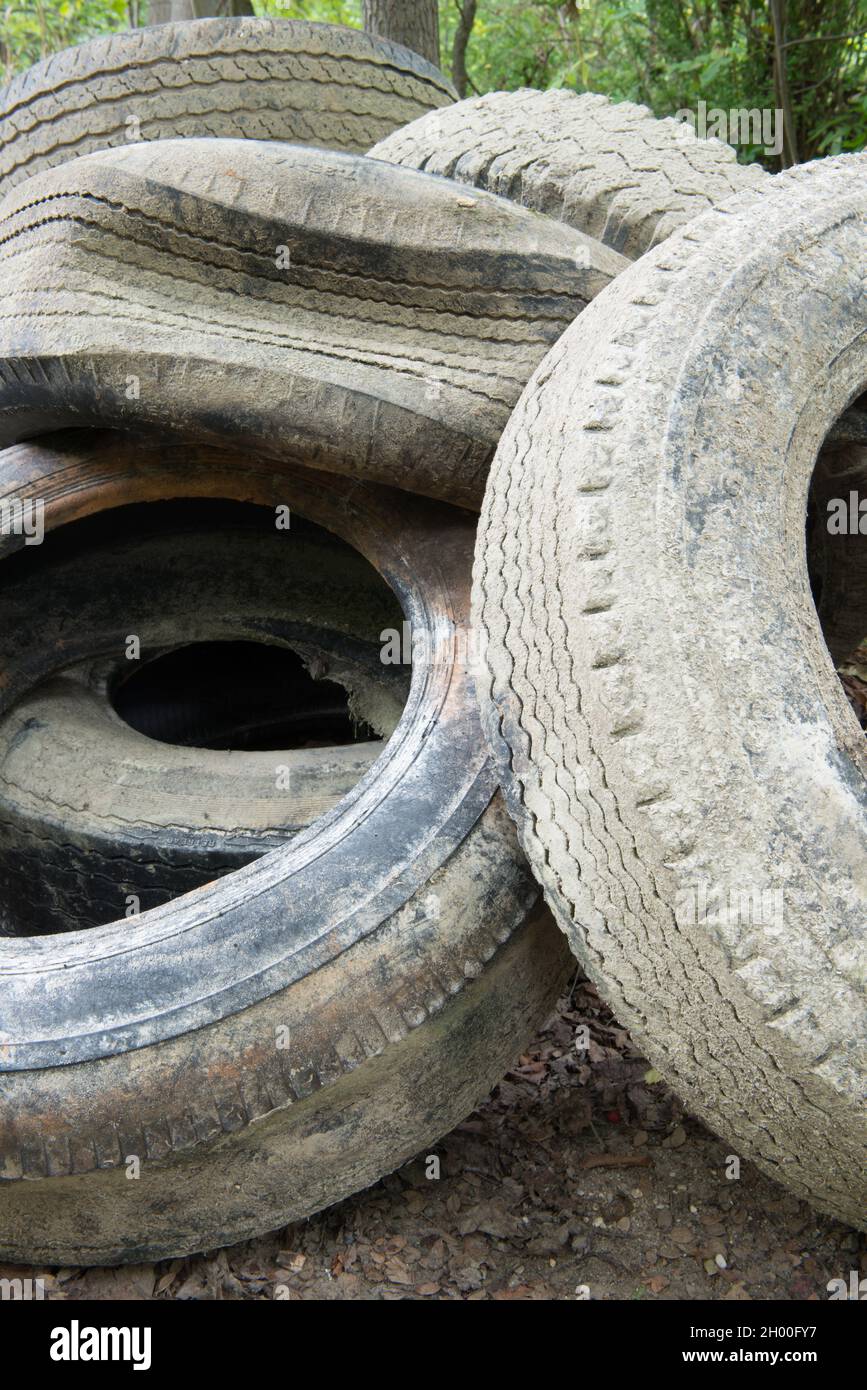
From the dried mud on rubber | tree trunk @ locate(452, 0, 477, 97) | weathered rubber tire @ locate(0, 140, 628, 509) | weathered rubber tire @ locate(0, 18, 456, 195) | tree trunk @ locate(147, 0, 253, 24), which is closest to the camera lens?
the dried mud on rubber

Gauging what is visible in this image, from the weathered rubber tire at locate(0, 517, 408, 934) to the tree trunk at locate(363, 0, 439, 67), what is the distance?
3.06 metres

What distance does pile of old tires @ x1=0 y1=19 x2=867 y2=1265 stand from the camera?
1632mm

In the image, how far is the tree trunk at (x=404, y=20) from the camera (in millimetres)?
5023

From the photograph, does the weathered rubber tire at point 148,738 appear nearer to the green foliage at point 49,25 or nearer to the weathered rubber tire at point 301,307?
the weathered rubber tire at point 301,307

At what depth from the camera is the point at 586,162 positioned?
269 cm

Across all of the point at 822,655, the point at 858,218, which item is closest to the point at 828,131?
the point at 858,218

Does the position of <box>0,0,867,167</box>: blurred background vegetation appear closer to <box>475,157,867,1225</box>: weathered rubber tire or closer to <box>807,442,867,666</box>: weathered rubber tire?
<box>807,442,867,666</box>: weathered rubber tire

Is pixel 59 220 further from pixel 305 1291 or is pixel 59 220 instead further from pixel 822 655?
pixel 305 1291

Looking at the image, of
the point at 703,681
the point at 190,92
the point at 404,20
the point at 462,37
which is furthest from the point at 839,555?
the point at 462,37

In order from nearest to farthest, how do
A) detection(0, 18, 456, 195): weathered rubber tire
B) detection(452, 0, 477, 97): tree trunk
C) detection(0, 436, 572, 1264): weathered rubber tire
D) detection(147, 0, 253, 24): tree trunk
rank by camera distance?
detection(0, 436, 572, 1264): weathered rubber tire → detection(0, 18, 456, 195): weathered rubber tire → detection(147, 0, 253, 24): tree trunk → detection(452, 0, 477, 97): tree trunk

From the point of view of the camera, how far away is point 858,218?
85.8 inches

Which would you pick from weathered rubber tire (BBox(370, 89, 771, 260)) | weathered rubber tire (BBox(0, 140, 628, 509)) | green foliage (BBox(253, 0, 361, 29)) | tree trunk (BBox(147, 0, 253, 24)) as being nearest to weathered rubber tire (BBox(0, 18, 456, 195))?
weathered rubber tire (BBox(370, 89, 771, 260))

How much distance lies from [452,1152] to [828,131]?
474 centimetres

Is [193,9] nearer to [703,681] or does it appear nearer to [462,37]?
[462,37]
